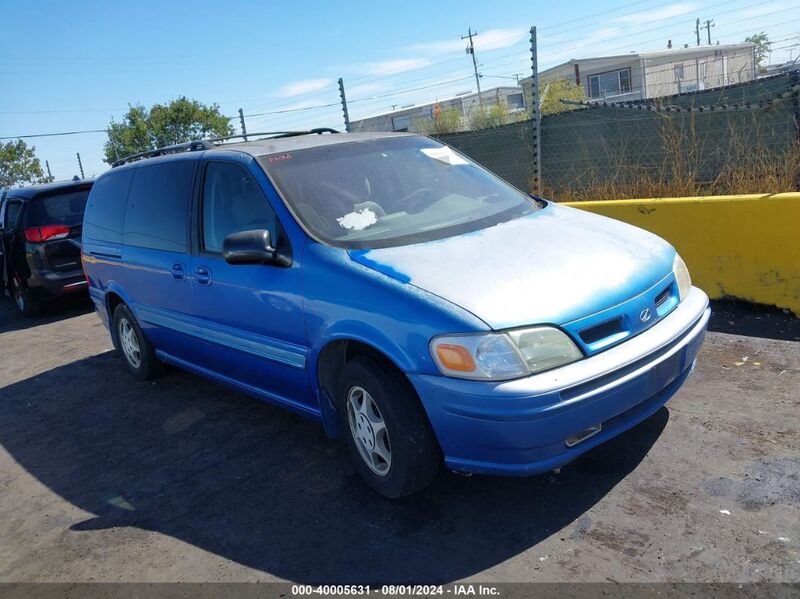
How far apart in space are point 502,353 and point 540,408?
261 millimetres

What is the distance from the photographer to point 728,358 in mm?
4652

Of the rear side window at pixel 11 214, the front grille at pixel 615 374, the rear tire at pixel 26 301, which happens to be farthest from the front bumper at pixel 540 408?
the rear side window at pixel 11 214

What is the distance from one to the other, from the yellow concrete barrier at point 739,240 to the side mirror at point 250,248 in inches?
148

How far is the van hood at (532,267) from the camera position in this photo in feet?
9.48

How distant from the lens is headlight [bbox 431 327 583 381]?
2773 millimetres

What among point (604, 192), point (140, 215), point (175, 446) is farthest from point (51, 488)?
point (604, 192)

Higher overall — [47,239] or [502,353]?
[47,239]

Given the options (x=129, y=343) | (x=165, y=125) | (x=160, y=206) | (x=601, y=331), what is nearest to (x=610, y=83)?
(x=165, y=125)

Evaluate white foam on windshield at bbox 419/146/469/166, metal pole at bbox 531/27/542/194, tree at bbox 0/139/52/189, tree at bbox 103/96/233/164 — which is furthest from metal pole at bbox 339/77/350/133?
tree at bbox 0/139/52/189

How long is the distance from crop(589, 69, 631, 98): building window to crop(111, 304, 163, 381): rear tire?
34.6 metres

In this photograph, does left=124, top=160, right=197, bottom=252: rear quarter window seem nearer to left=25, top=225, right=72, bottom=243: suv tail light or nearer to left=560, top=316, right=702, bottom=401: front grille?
left=560, top=316, right=702, bottom=401: front grille

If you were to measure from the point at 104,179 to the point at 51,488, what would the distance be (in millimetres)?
2981

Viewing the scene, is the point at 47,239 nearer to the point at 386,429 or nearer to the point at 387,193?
the point at 387,193

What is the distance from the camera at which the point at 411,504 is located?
10.9ft
